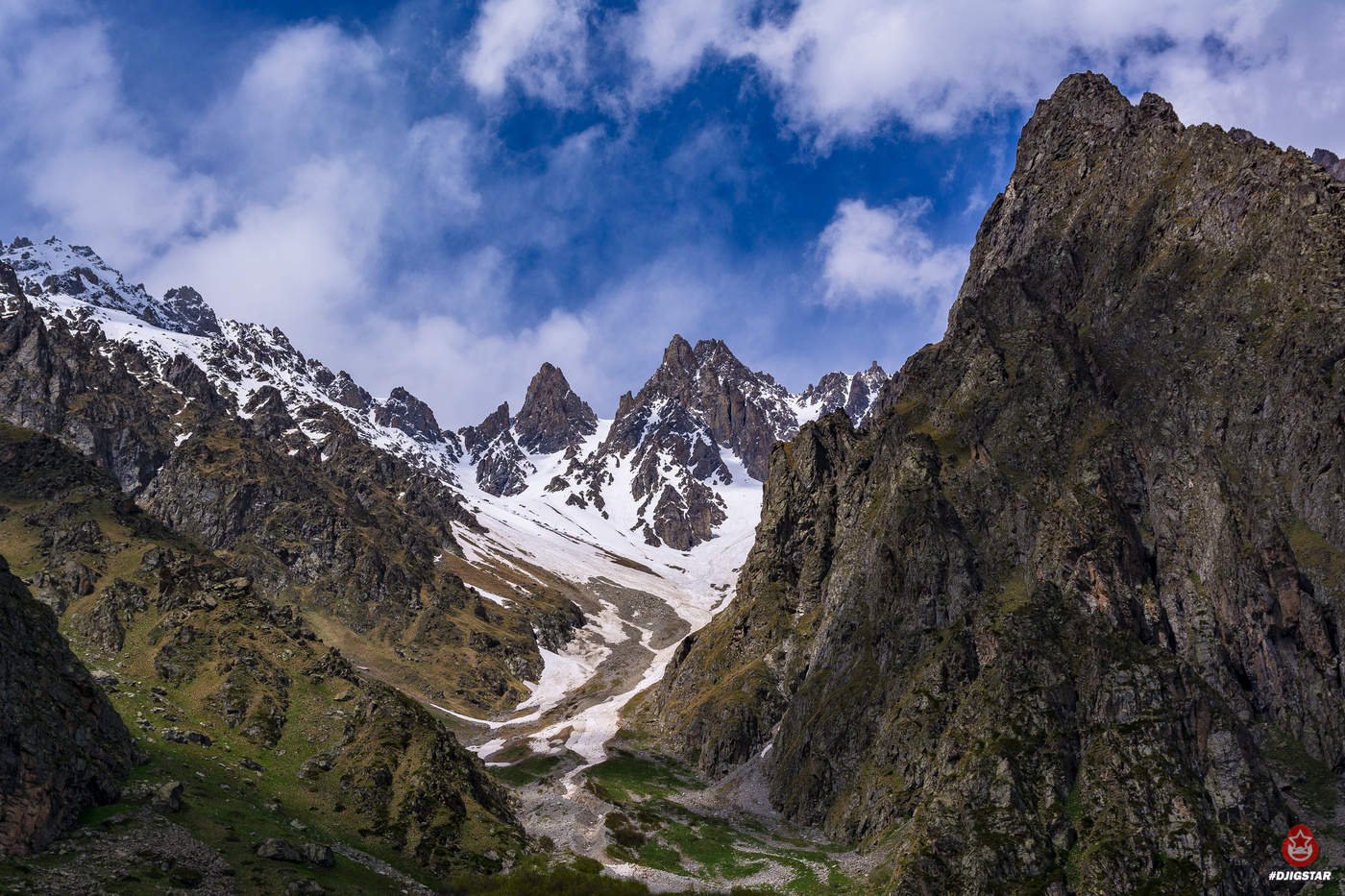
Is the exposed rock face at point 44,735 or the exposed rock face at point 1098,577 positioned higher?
the exposed rock face at point 1098,577

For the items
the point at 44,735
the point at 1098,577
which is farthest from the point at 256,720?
the point at 1098,577

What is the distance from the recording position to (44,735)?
7088cm

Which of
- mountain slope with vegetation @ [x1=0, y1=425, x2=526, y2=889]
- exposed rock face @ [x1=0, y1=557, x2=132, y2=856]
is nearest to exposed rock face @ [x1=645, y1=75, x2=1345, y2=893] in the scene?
mountain slope with vegetation @ [x1=0, y1=425, x2=526, y2=889]

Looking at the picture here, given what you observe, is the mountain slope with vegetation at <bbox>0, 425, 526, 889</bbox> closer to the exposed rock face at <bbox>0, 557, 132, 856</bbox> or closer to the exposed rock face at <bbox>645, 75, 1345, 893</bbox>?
the exposed rock face at <bbox>0, 557, 132, 856</bbox>

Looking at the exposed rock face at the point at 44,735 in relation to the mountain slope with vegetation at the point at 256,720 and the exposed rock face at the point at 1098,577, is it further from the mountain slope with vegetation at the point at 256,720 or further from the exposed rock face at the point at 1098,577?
the exposed rock face at the point at 1098,577

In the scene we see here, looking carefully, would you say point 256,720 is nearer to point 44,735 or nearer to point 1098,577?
point 44,735

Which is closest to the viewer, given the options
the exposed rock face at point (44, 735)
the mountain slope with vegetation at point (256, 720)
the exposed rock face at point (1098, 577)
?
the exposed rock face at point (44, 735)

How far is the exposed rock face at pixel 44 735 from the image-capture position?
212 feet

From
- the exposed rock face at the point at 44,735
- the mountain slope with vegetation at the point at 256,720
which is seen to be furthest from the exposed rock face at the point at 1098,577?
the exposed rock face at the point at 44,735

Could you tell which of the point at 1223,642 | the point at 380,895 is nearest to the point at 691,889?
the point at 380,895

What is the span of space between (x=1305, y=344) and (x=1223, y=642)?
156ft

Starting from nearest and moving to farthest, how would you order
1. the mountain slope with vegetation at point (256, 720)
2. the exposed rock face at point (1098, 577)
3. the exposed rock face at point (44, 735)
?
1. the exposed rock face at point (44, 735)
2. the mountain slope with vegetation at point (256, 720)
3. the exposed rock face at point (1098, 577)

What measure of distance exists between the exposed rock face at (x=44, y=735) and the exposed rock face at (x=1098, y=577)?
74.8 metres

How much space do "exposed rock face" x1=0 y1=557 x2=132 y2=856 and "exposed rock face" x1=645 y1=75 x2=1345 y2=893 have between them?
246 ft
